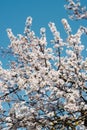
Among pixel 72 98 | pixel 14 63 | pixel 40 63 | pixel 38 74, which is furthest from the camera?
pixel 14 63

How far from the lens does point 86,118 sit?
367 inches

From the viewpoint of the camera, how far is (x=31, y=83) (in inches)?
378

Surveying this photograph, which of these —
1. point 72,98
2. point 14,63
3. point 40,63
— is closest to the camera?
point 72,98

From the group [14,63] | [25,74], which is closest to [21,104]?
[25,74]

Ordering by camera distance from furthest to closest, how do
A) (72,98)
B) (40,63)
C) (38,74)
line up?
(40,63) < (38,74) < (72,98)

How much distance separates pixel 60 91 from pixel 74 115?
32.4 inches

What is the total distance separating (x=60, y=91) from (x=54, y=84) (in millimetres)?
314

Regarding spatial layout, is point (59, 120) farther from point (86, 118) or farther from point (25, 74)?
point (25, 74)

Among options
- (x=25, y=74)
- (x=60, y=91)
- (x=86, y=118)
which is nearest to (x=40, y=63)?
(x=25, y=74)

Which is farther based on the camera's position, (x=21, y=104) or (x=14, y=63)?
(x=14, y=63)

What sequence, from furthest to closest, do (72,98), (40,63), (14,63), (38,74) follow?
(14,63) → (40,63) → (38,74) → (72,98)

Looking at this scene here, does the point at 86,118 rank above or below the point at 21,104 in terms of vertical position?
below

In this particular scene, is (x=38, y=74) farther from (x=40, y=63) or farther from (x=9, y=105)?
(x=9, y=105)

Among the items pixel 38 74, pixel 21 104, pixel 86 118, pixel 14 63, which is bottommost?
pixel 86 118
